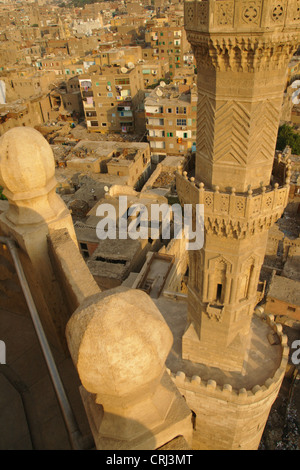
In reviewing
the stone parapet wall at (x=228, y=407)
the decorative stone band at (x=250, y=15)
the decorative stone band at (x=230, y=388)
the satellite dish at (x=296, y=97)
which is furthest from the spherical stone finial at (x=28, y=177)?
the satellite dish at (x=296, y=97)

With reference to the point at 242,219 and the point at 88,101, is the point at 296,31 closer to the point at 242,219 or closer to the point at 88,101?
the point at 242,219

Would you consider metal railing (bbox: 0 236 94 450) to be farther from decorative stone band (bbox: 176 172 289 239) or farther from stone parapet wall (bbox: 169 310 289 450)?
stone parapet wall (bbox: 169 310 289 450)

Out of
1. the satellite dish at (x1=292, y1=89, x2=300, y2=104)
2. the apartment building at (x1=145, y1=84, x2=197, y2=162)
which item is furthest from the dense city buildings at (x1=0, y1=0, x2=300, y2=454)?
the satellite dish at (x1=292, y1=89, x2=300, y2=104)

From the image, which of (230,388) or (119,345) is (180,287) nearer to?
(230,388)

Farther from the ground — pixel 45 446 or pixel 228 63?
pixel 228 63

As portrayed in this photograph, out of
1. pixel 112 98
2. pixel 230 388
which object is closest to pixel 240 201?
pixel 230 388
